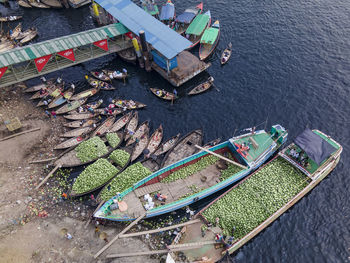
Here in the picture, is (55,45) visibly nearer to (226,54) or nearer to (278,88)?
(226,54)

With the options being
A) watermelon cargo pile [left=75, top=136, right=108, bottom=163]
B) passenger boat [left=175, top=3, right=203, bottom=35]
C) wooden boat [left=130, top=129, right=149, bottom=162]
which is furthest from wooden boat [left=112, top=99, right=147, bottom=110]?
passenger boat [left=175, top=3, right=203, bottom=35]

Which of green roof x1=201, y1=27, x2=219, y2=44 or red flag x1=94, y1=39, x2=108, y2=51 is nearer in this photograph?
red flag x1=94, y1=39, x2=108, y2=51

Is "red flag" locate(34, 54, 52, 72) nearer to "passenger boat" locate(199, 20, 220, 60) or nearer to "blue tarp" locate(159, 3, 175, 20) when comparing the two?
"blue tarp" locate(159, 3, 175, 20)

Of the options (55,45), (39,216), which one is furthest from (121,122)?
(55,45)

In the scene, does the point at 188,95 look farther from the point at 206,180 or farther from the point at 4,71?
the point at 4,71

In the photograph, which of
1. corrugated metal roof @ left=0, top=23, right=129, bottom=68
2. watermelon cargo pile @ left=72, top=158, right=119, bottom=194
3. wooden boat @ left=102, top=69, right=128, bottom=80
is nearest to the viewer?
watermelon cargo pile @ left=72, top=158, right=119, bottom=194

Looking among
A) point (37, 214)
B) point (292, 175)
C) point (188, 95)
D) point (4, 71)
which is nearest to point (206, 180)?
point (292, 175)
